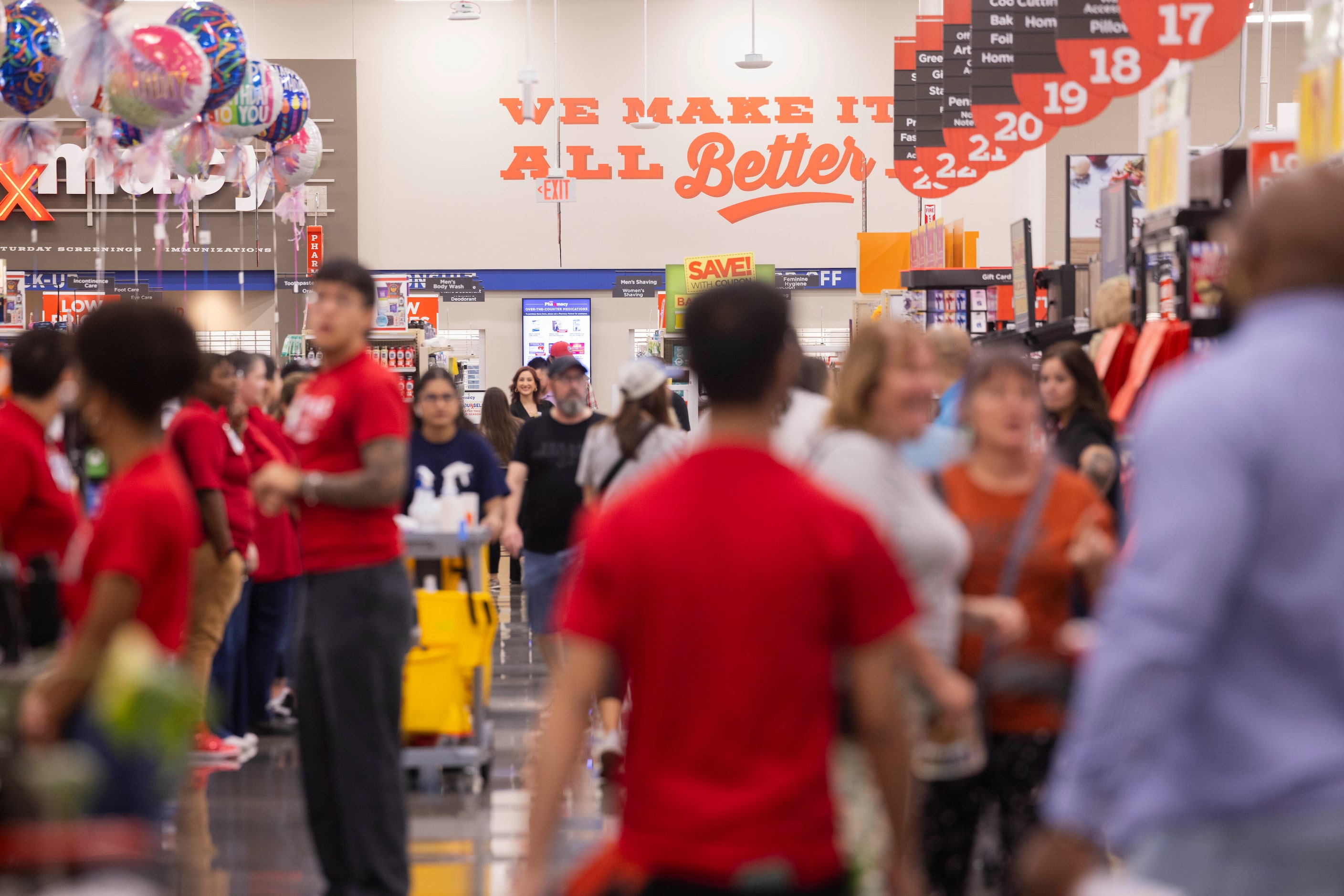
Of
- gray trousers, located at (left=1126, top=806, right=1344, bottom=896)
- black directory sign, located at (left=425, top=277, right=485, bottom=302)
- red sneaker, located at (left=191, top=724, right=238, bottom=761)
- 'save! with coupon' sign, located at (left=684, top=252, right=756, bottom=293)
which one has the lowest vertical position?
red sneaker, located at (left=191, top=724, right=238, bottom=761)

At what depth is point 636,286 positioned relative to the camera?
22141 millimetres

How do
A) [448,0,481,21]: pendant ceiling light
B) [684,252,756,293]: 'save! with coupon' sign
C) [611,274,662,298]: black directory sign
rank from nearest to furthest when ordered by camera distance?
[684,252,756,293]: 'save! with coupon' sign
[448,0,481,21]: pendant ceiling light
[611,274,662,298]: black directory sign

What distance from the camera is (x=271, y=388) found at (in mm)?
7320

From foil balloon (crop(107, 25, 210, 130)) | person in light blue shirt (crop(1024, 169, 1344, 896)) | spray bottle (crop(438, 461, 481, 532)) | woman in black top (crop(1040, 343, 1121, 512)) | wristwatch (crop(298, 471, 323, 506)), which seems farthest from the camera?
foil balloon (crop(107, 25, 210, 130))

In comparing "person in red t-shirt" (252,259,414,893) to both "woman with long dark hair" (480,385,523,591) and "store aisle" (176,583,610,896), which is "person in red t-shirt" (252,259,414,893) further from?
"woman with long dark hair" (480,385,523,591)

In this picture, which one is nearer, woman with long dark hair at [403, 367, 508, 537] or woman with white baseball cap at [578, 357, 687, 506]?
woman with white baseball cap at [578, 357, 687, 506]

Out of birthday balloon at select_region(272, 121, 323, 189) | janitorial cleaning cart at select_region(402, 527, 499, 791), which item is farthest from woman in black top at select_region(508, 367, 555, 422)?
janitorial cleaning cart at select_region(402, 527, 499, 791)

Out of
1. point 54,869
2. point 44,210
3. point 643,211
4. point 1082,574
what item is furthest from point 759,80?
point 54,869

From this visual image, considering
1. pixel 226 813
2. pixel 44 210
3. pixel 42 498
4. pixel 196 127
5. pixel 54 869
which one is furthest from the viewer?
pixel 44 210

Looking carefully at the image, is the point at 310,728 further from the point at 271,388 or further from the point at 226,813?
the point at 271,388

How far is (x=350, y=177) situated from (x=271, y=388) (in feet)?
51.4

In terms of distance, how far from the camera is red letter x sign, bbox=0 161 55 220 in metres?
21.5

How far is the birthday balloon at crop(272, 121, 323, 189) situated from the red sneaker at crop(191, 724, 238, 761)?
243 inches

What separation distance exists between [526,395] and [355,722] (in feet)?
27.9
